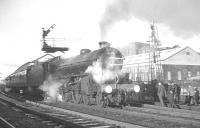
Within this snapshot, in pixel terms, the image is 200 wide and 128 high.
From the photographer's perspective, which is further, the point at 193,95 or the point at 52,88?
the point at 52,88

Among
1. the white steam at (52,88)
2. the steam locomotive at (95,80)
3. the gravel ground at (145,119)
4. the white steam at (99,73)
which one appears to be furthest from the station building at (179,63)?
the gravel ground at (145,119)

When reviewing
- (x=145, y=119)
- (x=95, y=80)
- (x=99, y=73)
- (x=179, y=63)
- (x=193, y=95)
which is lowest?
(x=145, y=119)

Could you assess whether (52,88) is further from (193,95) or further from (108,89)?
(193,95)

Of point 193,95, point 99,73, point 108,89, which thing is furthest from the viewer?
point 193,95

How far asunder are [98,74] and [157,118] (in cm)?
542

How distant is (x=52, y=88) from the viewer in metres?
20.6

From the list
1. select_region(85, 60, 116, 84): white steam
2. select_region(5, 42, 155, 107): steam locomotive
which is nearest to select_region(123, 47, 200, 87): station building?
select_region(5, 42, 155, 107): steam locomotive

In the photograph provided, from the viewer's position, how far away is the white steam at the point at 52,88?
20.1m

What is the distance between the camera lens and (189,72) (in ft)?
143

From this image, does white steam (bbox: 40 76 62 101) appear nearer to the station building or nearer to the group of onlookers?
the group of onlookers

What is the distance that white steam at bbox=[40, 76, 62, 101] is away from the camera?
2011 centimetres

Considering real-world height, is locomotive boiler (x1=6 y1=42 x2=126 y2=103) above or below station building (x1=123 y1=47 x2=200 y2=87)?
below

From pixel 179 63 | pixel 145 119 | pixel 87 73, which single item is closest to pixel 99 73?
pixel 87 73

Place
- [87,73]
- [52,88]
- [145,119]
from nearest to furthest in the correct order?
[145,119], [87,73], [52,88]
